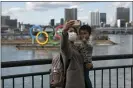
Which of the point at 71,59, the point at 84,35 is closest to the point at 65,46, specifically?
the point at 71,59

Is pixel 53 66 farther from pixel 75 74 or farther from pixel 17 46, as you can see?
pixel 17 46

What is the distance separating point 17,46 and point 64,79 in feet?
199

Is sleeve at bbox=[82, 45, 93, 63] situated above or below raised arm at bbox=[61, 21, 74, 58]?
below

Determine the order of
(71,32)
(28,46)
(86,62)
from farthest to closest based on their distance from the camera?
(28,46) → (86,62) → (71,32)

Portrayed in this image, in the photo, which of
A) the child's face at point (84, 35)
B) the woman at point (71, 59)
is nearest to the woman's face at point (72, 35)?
the woman at point (71, 59)

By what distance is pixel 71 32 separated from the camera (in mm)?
2732

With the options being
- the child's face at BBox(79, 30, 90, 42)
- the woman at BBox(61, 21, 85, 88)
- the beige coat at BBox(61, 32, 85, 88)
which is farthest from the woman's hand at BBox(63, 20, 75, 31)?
the child's face at BBox(79, 30, 90, 42)

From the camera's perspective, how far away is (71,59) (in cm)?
281

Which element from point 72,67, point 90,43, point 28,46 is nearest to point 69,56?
point 72,67

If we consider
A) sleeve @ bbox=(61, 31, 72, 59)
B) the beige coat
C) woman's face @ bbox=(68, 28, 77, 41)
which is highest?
woman's face @ bbox=(68, 28, 77, 41)

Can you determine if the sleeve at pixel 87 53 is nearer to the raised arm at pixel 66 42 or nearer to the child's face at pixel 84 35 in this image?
the child's face at pixel 84 35

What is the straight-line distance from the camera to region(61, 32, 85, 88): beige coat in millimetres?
2755

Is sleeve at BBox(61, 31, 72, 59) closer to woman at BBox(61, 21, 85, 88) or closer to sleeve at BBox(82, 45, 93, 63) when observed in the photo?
woman at BBox(61, 21, 85, 88)

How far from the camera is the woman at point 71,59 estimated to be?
270cm
